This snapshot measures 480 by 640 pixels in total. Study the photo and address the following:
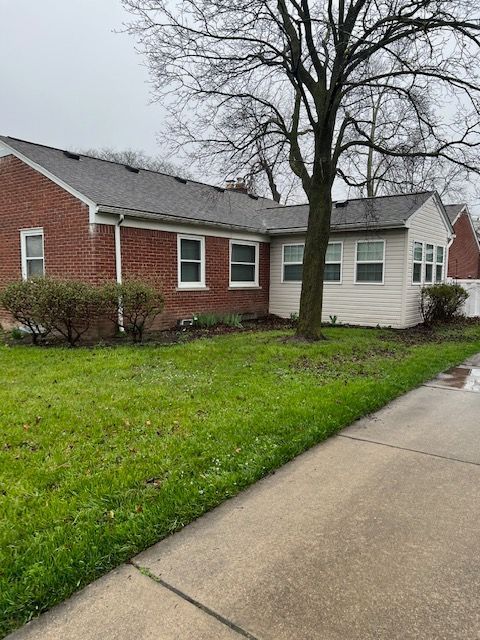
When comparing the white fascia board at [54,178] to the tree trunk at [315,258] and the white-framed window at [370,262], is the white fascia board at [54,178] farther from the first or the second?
the white-framed window at [370,262]

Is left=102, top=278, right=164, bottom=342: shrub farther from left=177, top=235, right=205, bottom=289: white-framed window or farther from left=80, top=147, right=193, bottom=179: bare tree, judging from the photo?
left=80, top=147, right=193, bottom=179: bare tree

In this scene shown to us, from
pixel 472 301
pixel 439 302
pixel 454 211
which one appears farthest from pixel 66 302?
pixel 454 211

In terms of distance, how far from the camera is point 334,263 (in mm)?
13766

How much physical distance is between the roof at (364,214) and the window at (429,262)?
5.34 feet

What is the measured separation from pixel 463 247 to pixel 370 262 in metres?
12.2

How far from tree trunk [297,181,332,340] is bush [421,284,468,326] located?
5.13m

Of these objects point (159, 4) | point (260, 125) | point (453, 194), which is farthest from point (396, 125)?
point (159, 4)

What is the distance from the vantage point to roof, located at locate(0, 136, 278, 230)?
1052cm

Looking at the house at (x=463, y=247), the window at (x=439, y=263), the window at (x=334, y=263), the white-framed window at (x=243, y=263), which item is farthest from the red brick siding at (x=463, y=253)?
the white-framed window at (x=243, y=263)

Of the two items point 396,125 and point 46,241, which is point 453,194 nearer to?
point 396,125

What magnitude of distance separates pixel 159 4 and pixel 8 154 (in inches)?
215

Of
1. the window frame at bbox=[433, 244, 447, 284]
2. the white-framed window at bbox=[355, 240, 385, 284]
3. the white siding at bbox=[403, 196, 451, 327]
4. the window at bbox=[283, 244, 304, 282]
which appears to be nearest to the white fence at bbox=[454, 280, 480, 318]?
the window frame at bbox=[433, 244, 447, 284]

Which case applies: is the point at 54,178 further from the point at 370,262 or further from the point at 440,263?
the point at 440,263

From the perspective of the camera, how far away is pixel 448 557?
2.52 meters
